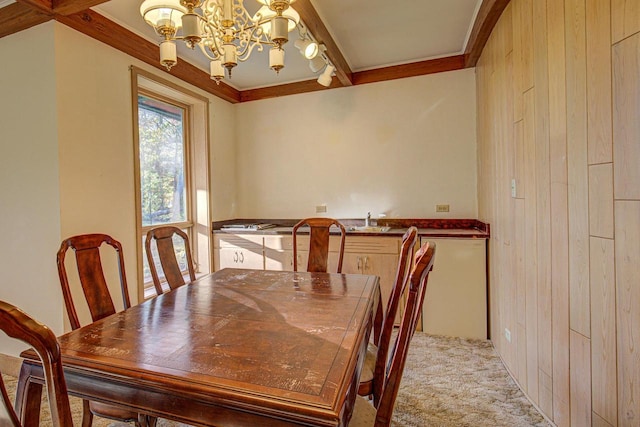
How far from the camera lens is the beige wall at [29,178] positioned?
2236 mm

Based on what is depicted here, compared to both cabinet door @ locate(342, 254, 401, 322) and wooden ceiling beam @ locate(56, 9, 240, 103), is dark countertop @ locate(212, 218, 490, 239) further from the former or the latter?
wooden ceiling beam @ locate(56, 9, 240, 103)

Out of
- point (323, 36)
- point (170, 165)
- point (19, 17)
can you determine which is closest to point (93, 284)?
point (19, 17)

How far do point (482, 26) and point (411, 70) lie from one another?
39.3 inches

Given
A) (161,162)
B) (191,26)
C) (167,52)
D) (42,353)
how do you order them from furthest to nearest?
1. (161,162)
2. (167,52)
3. (191,26)
4. (42,353)

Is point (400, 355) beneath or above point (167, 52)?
beneath

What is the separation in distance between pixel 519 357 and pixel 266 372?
6.16 ft

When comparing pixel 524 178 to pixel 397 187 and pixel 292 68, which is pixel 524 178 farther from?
pixel 292 68

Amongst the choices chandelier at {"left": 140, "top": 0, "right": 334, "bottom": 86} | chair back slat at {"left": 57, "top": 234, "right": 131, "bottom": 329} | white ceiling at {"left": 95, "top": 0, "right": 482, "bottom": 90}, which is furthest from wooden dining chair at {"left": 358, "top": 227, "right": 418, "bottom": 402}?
white ceiling at {"left": 95, "top": 0, "right": 482, "bottom": 90}

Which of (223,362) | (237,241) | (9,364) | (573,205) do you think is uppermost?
(573,205)

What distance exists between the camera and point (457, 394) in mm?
2041

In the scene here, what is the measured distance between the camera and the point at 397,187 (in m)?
3.61

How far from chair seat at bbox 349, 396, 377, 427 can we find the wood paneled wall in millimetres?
966

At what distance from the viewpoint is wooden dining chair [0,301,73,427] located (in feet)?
2.02

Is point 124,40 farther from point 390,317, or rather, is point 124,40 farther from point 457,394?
point 457,394
